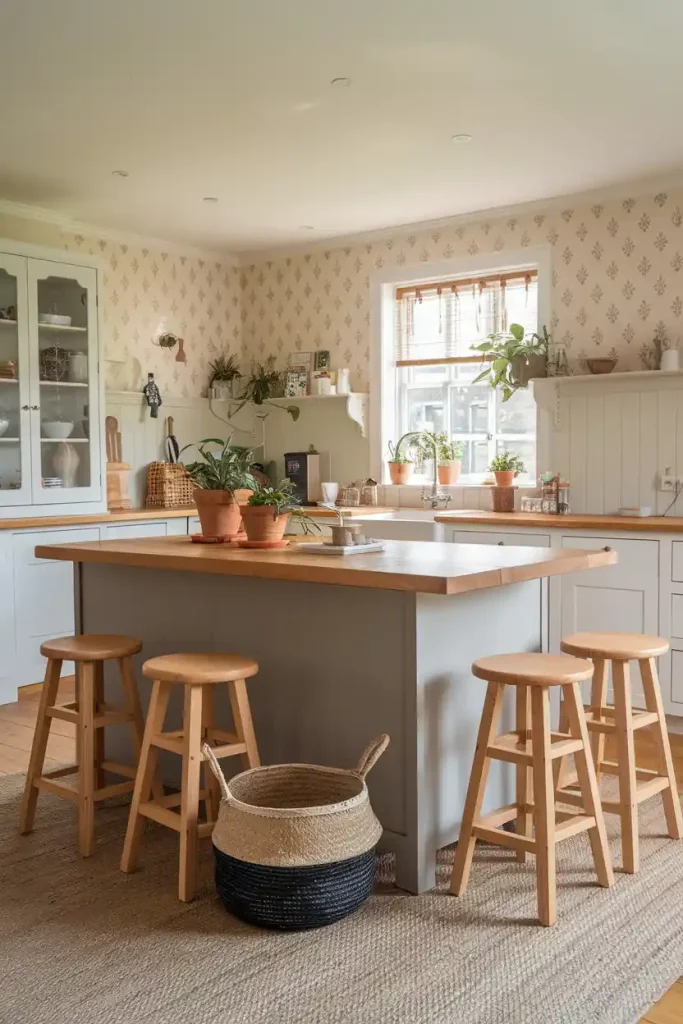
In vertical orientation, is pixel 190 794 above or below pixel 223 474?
below

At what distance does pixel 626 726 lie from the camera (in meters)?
2.90

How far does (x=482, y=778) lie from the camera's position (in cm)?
268

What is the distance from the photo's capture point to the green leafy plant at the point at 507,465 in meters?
5.75

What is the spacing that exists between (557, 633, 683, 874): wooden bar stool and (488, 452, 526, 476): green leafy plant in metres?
2.60

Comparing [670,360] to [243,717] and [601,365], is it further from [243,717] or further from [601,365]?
[243,717]

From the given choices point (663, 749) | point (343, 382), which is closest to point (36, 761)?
point (663, 749)

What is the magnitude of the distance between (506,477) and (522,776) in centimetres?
296

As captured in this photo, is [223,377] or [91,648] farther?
[223,377]

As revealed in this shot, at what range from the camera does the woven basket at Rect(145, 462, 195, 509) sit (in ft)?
20.4

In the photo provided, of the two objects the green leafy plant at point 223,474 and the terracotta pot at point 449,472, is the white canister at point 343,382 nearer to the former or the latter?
the terracotta pot at point 449,472

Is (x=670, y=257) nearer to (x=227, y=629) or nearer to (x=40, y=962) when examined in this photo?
(x=227, y=629)

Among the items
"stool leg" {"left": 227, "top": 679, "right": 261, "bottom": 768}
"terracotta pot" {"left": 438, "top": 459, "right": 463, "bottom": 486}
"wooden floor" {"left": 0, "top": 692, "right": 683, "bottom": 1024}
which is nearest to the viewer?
"stool leg" {"left": 227, "top": 679, "right": 261, "bottom": 768}

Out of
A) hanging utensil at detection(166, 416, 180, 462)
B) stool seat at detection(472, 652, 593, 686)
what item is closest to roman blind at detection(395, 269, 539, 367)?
hanging utensil at detection(166, 416, 180, 462)

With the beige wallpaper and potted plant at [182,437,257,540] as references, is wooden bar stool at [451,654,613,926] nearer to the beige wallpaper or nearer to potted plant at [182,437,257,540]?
potted plant at [182,437,257,540]
